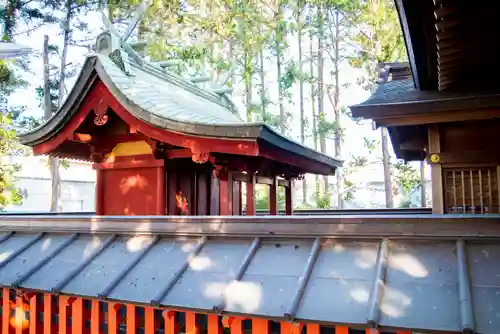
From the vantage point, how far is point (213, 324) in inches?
93.6

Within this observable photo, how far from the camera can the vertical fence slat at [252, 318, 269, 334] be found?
2.25m

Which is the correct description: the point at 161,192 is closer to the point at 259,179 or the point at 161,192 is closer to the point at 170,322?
the point at 259,179

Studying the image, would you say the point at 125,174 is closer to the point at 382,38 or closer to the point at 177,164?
the point at 177,164

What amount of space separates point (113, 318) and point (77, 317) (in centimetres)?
28

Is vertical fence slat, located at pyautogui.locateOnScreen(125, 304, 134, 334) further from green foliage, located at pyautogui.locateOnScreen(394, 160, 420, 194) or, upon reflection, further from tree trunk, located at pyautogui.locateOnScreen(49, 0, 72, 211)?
green foliage, located at pyautogui.locateOnScreen(394, 160, 420, 194)

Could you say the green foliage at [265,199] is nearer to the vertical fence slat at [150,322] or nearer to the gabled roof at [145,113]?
the gabled roof at [145,113]

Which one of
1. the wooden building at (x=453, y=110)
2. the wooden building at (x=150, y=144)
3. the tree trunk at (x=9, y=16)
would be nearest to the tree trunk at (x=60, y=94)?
the tree trunk at (x=9, y=16)

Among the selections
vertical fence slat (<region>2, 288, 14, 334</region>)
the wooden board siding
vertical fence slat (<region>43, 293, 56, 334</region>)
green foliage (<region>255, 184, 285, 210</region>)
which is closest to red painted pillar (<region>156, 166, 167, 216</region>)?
the wooden board siding

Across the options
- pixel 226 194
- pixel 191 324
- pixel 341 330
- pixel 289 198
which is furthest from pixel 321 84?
pixel 341 330

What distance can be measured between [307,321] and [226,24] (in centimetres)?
1842

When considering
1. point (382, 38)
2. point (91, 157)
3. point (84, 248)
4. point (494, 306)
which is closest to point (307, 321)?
point (494, 306)

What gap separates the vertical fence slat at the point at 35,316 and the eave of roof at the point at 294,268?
18 centimetres

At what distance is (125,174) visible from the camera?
686 cm

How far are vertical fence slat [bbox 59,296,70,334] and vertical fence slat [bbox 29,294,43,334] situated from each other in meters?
0.24
